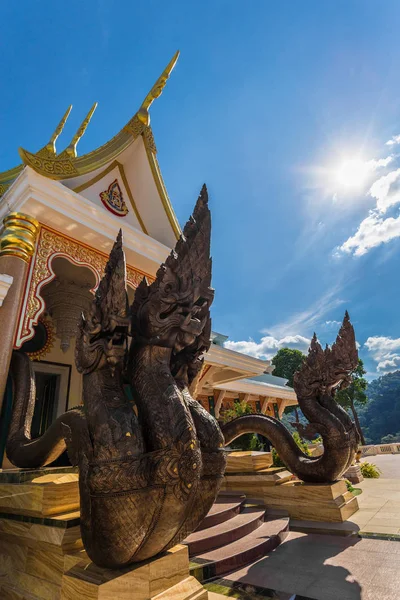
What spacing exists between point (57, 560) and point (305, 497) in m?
3.05

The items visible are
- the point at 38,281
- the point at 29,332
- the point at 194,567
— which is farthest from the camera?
the point at 38,281

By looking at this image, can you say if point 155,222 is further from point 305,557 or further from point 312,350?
point 305,557

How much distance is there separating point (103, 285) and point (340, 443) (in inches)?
138

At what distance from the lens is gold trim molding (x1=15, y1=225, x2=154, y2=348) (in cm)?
362

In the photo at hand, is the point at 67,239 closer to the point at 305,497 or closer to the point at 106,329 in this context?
the point at 106,329

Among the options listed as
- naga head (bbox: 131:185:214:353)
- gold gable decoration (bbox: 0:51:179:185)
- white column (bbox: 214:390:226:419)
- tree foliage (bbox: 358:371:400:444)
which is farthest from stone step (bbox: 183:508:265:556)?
tree foliage (bbox: 358:371:400:444)

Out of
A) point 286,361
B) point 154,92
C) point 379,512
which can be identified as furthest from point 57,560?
point 286,361

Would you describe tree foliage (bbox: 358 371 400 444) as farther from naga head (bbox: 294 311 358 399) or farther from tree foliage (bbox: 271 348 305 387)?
naga head (bbox: 294 311 358 399)

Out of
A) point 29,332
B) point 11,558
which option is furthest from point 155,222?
point 11,558

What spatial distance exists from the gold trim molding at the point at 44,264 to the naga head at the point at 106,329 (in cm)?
241

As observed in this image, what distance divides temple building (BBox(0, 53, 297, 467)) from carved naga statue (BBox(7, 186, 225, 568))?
2270mm

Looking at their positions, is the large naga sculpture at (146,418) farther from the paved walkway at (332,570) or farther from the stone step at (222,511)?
→ the stone step at (222,511)

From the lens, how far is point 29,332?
3.60m

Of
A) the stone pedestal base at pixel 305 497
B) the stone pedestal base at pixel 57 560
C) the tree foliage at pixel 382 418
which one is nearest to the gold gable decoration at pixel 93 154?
the stone pedestal base at pixel 57 560
